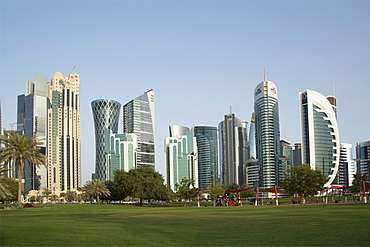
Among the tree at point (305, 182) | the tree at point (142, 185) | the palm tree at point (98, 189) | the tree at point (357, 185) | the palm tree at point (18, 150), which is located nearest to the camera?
the palm tree at point (18, 150)

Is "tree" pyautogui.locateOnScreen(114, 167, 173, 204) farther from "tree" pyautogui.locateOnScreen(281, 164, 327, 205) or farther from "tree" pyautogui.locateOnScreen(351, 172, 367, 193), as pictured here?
"tree" pyautogui.locateOnScreen(351, 172, 367, 193)

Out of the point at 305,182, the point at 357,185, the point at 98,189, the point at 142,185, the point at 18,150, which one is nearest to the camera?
the point at 18,150

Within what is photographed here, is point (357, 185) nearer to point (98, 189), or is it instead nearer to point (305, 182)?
point (305, 182)

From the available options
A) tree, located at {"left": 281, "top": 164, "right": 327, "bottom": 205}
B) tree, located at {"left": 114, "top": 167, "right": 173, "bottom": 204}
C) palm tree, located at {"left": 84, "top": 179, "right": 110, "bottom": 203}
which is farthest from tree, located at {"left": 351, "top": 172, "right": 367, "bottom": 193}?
palm tree, located at {"left": 84, "top": 179, "right": 110, "bottom": 203}

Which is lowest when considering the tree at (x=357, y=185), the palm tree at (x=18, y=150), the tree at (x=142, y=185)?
the tree at (x=357, y=185)

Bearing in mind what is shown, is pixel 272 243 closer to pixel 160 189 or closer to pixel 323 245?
pixel 323 245

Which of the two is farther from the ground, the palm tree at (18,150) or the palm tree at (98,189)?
the palm tree at (18,150)

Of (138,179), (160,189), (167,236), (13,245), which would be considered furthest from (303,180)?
(13,245)

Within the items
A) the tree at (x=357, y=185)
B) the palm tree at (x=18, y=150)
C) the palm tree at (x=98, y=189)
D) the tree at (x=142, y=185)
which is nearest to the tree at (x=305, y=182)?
the tree at (x=357, y=185)

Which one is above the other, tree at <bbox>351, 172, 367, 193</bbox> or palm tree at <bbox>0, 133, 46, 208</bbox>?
palm tree at <bbox>0, 133, 46, 208</bbox>

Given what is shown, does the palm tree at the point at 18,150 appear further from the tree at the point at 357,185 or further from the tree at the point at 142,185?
the tree at the point at 357,185

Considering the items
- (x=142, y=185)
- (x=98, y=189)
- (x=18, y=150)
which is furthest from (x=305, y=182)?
(x=98, y=189)

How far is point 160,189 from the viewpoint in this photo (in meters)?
93.8

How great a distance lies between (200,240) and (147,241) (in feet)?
6.71
